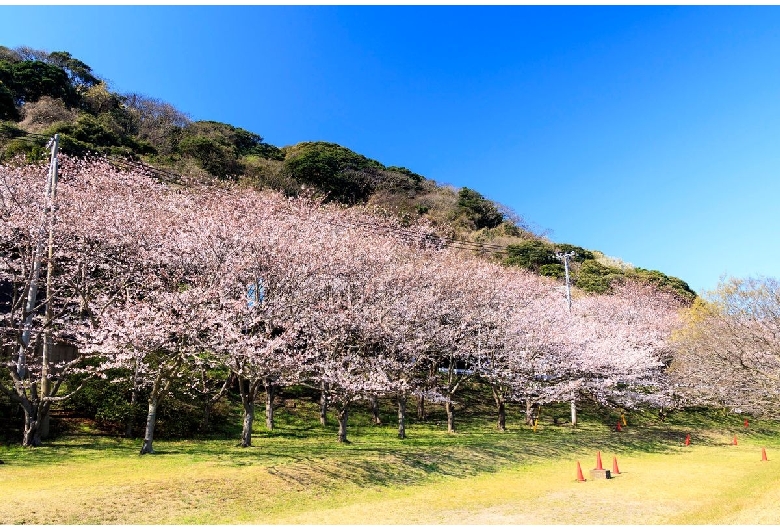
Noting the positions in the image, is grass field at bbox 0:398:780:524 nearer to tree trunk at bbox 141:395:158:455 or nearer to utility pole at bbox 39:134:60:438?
tree trunk at bbox 141:395:158:455

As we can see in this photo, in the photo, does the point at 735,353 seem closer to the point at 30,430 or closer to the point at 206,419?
the point at 206,419

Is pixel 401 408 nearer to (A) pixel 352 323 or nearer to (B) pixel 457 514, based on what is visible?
(A) pixel 352 323

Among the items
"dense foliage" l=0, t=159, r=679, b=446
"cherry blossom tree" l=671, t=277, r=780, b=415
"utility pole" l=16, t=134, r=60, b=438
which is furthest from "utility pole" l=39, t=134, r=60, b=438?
"cherry blossom tree" l=671, t=277, r=780, b=415

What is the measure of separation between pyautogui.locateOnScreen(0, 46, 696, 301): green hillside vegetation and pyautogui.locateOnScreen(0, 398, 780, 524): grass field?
2996cm

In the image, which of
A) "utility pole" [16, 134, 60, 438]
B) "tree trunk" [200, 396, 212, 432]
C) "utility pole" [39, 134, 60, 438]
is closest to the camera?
"utility pole" [16, 134, 60, 438]

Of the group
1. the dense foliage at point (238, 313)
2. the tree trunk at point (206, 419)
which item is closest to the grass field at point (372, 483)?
the tree trunk at point (206, 419)

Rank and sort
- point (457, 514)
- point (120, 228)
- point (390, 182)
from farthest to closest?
point (390, 182)
point (120, 228)
point (457, 514)

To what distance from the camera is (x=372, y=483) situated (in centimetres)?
1636

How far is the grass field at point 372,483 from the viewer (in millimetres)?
12523

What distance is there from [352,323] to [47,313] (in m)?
12.0

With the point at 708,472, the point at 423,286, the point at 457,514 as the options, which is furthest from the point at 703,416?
the point at 457,514

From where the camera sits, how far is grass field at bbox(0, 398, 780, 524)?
12.5 meters

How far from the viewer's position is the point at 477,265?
39812 mm

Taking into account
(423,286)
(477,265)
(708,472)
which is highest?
(477,265)
